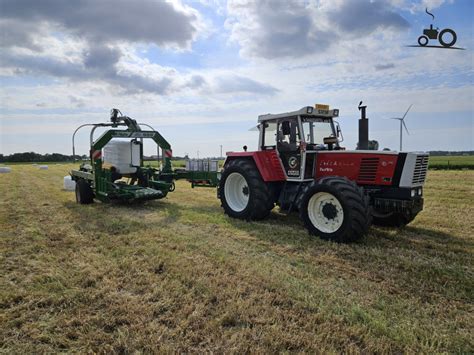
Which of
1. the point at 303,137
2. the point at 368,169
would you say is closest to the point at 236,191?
the point at 303,137

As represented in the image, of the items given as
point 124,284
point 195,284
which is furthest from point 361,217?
point 124,284

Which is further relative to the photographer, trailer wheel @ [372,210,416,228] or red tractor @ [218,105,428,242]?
trailer wheel @ [372,210,416,228]

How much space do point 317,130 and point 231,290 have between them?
4.61m

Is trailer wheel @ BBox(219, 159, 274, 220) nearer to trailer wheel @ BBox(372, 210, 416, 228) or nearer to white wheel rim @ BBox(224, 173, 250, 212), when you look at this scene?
white wheel rim @ BBox(224, 173, 250, 212)

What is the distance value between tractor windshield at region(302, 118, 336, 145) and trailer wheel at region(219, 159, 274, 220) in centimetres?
135

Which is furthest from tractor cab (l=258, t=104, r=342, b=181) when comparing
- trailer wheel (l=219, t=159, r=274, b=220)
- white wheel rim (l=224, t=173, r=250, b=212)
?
white wheel rim (l=224, t=173, r=250, b=212)

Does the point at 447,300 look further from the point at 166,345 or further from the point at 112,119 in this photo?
the point at 112,119

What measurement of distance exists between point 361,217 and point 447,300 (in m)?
2.05

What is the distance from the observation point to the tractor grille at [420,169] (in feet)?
20.7

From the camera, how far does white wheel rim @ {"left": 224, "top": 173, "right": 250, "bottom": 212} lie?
866cm

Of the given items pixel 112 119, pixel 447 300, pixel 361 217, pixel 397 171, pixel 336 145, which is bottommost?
pixel 447 300

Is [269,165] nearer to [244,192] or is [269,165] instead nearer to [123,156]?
[244,192]

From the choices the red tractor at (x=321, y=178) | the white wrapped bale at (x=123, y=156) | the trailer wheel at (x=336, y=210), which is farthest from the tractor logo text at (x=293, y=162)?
the white wrapped bale at (x=123, y=156)

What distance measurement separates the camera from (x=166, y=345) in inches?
113
